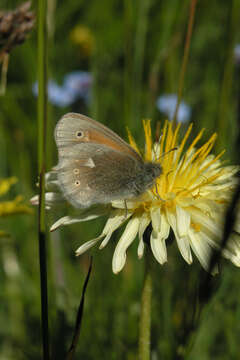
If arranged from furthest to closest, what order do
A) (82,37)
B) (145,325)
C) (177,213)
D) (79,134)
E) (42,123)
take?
(82,37) < (79,134) < (177,213) < (145,325) < (42,123)

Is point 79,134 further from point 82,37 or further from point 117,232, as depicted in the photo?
point 82,37

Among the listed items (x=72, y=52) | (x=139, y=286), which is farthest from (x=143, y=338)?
(x=72, y=52)

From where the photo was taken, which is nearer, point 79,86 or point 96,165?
point 96,165

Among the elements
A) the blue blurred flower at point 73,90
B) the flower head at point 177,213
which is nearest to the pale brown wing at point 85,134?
the flower head at point 177,213

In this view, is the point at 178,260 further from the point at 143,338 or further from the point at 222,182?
the point at 143,338

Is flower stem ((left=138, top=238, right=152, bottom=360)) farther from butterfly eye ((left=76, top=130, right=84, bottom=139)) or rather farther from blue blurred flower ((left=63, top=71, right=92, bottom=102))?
blue blurred flower ((left=63, top=71, right=92, bottom=102))

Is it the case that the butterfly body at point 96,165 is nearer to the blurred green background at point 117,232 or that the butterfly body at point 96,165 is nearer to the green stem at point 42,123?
the blurred green background at point 117,232

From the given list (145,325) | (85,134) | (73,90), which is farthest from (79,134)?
(73,90)
